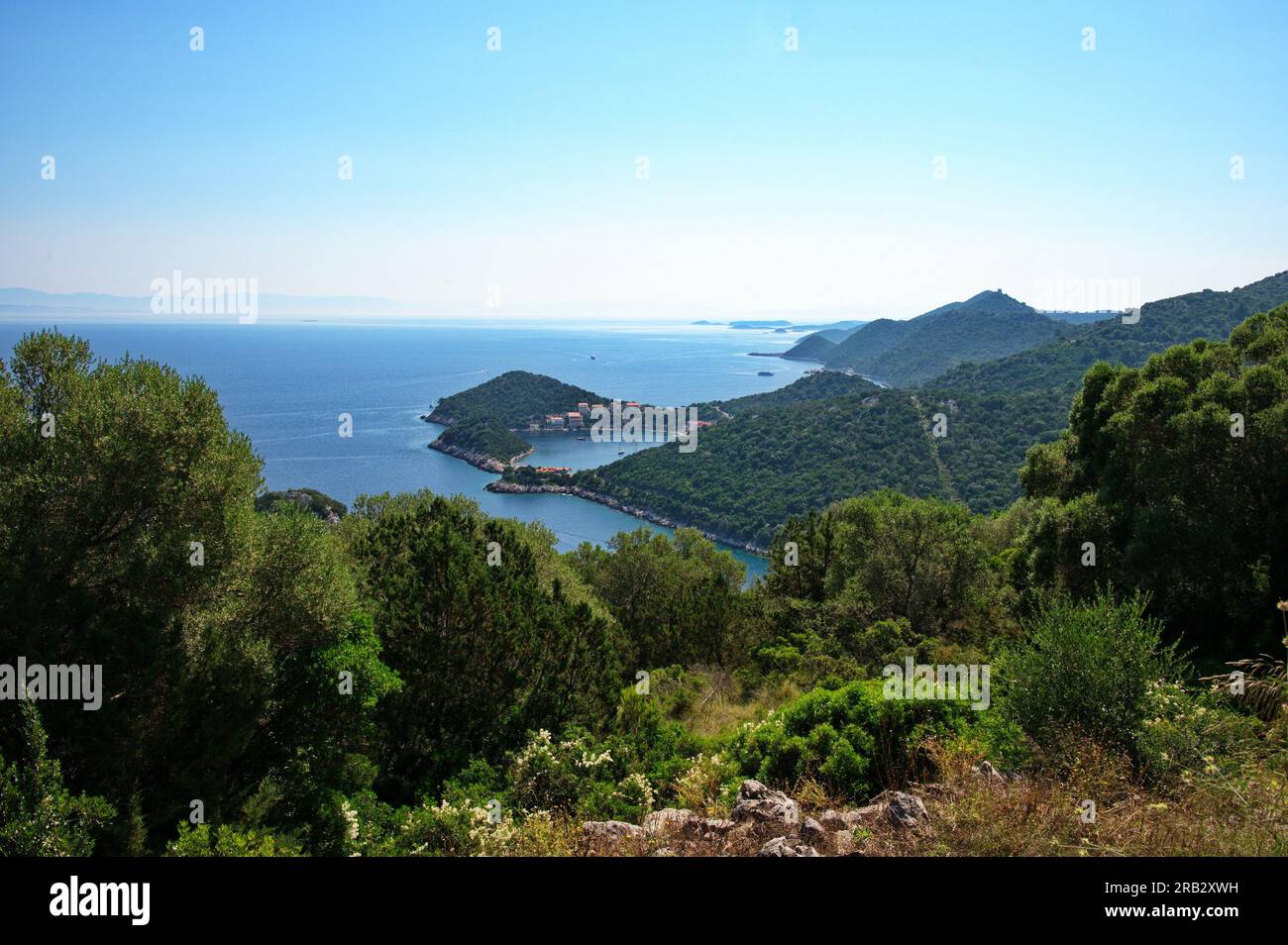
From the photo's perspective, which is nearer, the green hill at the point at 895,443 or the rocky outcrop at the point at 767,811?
the rocky outcrop at the point at 767,811

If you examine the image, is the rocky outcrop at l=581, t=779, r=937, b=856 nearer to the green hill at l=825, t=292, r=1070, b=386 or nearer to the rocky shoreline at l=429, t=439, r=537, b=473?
the rocky shoreline at l=429, t=439, r=537, b=473

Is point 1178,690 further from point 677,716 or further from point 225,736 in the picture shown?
point 225,736

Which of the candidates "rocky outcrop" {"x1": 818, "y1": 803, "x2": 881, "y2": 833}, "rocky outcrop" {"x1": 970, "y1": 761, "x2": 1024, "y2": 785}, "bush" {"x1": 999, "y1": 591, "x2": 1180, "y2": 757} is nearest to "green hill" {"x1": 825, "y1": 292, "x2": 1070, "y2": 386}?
"bush" {"x1": 999, "y1": 591, "x2": 1180, "y2": 757}

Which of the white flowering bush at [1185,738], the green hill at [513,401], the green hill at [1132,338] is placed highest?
the green hill at [1132,338]

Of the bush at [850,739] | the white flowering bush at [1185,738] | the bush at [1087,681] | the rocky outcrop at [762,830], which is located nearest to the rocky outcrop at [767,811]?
the rocky outcrop at [762,830]

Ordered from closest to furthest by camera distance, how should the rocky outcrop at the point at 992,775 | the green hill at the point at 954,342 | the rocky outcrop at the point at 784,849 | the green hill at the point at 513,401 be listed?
the rocky outcrop at the point at 784,849
the rocky outcrop at the point at 992,775
the green hill at the point at 513,401
the green hill at the point at 954,342

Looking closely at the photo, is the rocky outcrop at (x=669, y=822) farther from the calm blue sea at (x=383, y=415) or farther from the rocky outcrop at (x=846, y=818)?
the calm blue sea at (x=383, y=415)
